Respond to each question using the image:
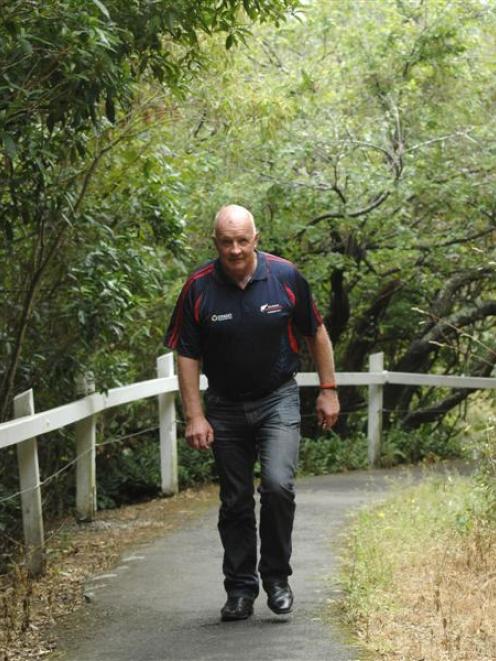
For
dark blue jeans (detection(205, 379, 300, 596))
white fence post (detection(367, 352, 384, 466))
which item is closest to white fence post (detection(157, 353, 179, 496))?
white fence post (detection(367, 352, 384, 466))

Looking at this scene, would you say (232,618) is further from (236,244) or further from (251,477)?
(236,244)

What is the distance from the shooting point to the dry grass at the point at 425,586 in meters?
5.66

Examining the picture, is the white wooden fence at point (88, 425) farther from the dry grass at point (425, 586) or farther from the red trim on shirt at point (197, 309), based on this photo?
the dry grass at point (425, 586)

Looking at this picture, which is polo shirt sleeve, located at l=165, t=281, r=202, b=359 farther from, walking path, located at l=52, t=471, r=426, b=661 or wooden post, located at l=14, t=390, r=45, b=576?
wooden post, located at l=14, t=390, r=45, b=576

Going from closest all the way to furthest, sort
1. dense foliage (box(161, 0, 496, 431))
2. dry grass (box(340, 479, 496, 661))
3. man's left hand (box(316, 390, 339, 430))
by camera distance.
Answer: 1. dry grass (box(340, 479, 496, 661))
2. man's left hand (box(316, 390, 339, 430))
3. dense foliage (box(161, 0, 496, 431))

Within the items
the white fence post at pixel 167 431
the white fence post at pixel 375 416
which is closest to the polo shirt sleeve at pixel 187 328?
the white fence post at pixel 167 431

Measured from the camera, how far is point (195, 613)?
683 centimetres

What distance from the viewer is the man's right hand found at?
653 centimetres

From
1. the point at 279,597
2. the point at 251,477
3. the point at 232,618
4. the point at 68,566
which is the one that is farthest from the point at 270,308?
the point at 68,566

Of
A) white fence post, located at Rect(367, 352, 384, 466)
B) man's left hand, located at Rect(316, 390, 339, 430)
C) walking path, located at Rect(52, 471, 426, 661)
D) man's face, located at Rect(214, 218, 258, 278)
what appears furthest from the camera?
white fence post, located at Rect(367, 352, 384, 466)

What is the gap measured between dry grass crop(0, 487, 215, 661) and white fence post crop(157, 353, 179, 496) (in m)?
0.21

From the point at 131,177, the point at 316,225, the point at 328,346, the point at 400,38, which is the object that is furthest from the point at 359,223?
the point at 328,346

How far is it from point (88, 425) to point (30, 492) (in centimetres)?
204

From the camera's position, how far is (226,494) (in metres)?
6.66
